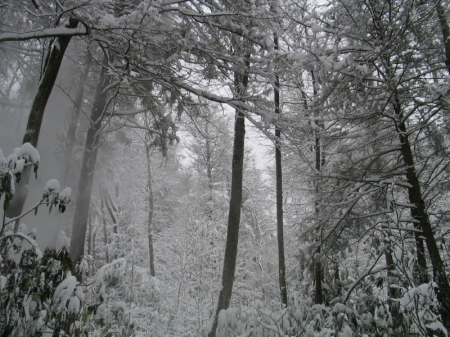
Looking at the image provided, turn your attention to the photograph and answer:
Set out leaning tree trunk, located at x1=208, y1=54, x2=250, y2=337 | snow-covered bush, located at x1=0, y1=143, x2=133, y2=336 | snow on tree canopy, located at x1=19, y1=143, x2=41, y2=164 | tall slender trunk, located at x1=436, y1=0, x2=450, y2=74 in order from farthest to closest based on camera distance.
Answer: leaning tree trunk, located at x1=208, y1=54, x2=250, y2=337 → tall slender trunk, located at x1=436, y1=0, x2=450, y2=74 → snow on tree canopy, located at x1=19, y1=143, x2=41, y2=164 → snow-covered bush, located at x1=0, y1=143, x2=133, y2=336

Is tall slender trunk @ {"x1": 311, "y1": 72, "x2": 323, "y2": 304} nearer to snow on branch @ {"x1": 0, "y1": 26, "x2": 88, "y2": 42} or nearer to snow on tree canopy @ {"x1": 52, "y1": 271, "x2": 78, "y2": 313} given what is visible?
snow on tree canopy @ {"x1": 52, "y1": 271, "x2": 78, "y2": 313}

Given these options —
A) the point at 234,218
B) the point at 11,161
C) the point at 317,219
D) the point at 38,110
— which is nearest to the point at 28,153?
the point at 11,161

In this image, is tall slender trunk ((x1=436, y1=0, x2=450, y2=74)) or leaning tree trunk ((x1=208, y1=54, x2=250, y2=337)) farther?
leaning tree trunk ((x1=208, y1=54, x2=250, y2=337))

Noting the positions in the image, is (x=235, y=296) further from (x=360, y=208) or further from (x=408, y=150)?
(x=408, y=150)

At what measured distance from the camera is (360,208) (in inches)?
223

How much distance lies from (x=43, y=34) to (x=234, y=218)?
5.07m

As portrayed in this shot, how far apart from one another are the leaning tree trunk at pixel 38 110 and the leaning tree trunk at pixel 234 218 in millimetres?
3439

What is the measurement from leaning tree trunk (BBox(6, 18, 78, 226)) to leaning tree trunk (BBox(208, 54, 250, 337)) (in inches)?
135

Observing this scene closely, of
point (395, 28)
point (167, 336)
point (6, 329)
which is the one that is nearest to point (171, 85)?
point (395, 28)

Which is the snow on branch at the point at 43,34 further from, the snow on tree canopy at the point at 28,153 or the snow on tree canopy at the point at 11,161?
the snow on tree canopy at the point at 11,161

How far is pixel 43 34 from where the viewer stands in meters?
4.35

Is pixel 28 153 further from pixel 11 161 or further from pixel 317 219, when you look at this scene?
pixel 317 219

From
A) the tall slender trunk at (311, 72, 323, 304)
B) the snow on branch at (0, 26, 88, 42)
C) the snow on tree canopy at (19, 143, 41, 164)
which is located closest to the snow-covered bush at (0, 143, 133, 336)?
the snow on tree canopy at (19, 143, 41, 164)

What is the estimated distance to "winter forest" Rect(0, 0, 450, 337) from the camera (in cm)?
274
